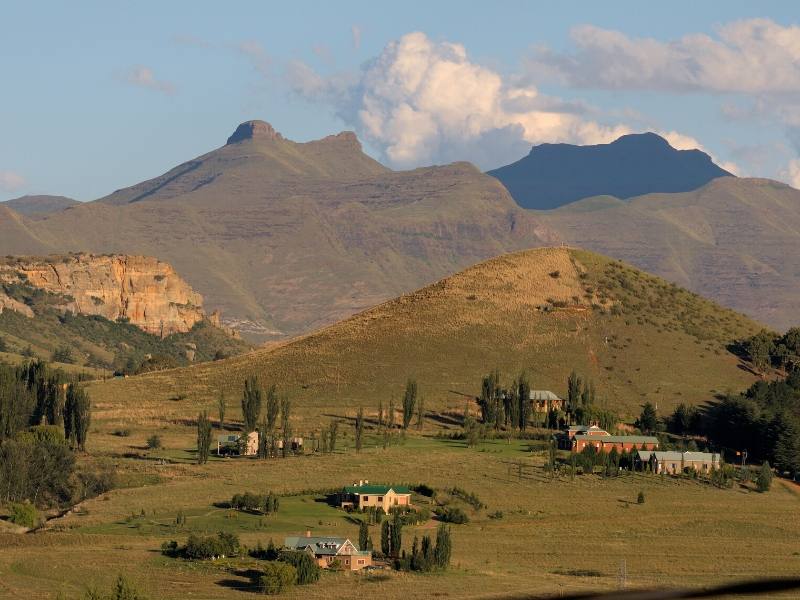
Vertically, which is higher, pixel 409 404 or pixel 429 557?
pixel 409 404

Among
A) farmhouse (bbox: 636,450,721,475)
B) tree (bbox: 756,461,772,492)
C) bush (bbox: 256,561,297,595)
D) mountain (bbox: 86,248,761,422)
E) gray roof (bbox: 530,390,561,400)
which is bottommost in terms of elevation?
bush (bbox: 256,561,297,595)

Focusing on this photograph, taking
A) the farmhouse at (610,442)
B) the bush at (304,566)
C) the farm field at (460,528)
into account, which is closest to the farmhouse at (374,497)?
the farm field at (460,528)

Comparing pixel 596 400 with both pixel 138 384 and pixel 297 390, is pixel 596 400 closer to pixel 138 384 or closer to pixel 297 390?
pixel 297 390

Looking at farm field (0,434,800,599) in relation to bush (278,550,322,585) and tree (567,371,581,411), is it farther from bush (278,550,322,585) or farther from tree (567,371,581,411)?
tree (567,371,581,411)

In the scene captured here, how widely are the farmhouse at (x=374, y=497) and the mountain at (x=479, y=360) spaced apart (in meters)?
50.0

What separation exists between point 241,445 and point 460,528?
35.9 metres

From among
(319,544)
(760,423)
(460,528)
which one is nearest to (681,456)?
(760,423)

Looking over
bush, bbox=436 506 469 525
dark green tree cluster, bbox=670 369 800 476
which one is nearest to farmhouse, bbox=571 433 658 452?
dark green tree cluster, bbox=670 369 800 476

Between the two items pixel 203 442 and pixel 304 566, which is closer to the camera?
pixel 304 566

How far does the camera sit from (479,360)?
179 m

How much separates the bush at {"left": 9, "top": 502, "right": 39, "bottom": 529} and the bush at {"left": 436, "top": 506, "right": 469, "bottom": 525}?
26666 mm

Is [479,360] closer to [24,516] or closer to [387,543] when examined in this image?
[24,516]

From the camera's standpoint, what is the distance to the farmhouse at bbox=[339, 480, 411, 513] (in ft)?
335

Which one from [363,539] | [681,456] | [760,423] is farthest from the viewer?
[760,423]
